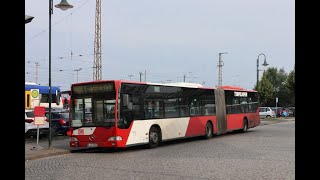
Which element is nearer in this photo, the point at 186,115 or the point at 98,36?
the point at 186,115

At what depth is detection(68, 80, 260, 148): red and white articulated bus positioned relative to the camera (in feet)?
53.6

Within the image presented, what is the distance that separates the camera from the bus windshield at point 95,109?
1634 cm

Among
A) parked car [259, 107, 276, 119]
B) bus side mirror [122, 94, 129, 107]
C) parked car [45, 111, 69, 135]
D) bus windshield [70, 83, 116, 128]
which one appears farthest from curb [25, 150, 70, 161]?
parked car [259, 107, 276, 119]

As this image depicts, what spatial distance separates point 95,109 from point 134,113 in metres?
1.53

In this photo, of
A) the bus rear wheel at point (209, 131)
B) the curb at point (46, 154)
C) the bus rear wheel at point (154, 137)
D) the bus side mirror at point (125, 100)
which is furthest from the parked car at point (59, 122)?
the bus side mirror at point (125, 100)

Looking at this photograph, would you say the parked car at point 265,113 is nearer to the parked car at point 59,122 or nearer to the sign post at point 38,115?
the parked car at point 59,122

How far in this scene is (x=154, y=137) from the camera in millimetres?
18234

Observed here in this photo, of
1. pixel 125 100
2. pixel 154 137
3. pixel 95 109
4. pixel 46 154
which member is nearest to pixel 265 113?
pixel 154 137

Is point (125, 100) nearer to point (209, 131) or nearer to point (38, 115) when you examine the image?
point (38, 115)

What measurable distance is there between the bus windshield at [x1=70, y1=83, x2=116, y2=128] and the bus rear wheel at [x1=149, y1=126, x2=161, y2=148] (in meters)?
2.37
